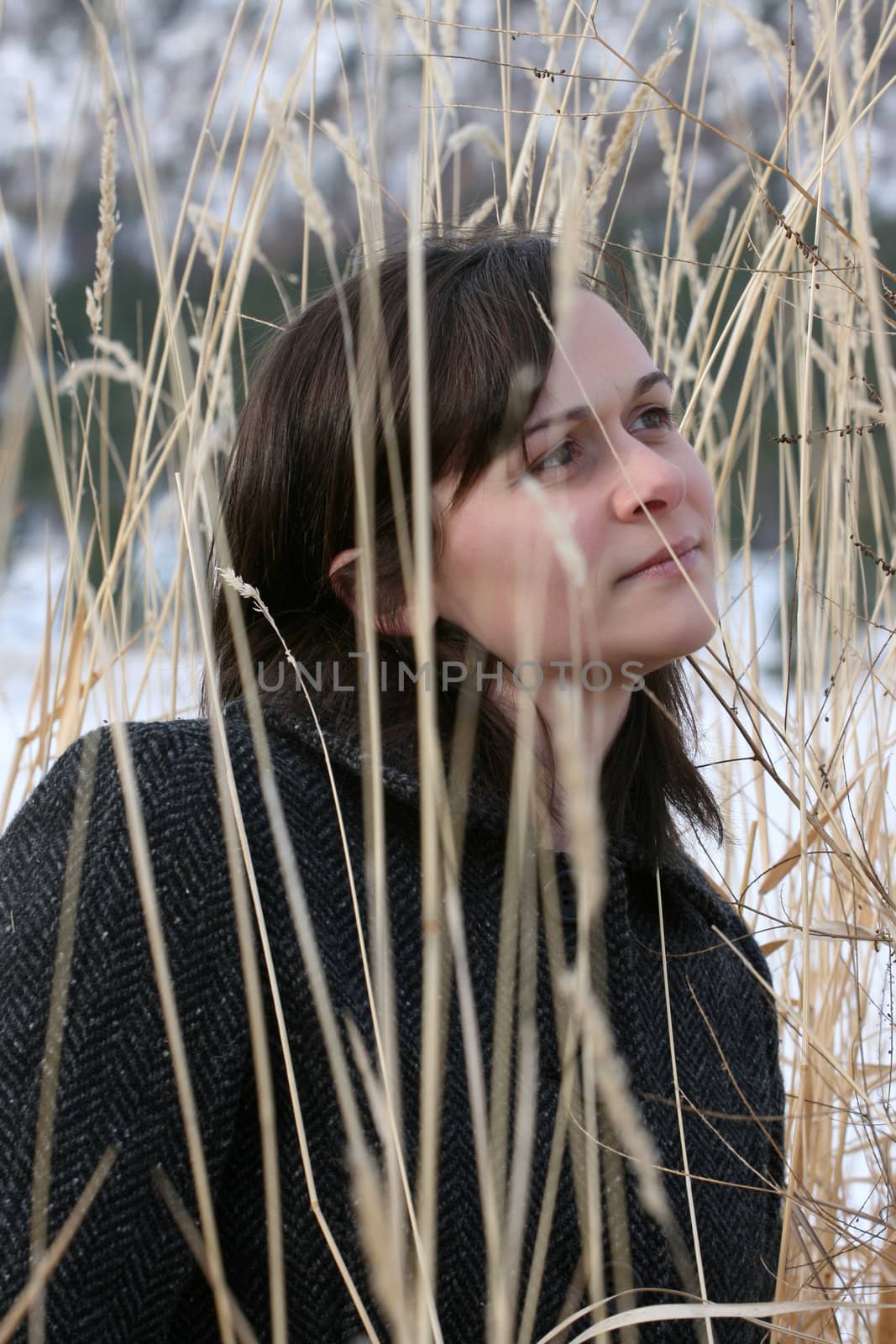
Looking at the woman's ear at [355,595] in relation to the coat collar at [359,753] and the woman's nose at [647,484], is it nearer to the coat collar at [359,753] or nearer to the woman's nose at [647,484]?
the coat collar at [359,753]

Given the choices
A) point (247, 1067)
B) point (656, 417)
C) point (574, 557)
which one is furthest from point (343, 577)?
point (574, 557)

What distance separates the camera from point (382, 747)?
1038 millimetres

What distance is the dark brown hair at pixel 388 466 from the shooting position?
1.04 m

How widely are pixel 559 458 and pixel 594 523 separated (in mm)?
66

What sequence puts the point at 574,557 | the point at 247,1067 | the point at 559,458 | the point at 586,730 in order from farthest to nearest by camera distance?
Result: the point at 586,730
the point at 559,458
the point at 247,1067
the point at 574,557

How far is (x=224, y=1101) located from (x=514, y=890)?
34 cm

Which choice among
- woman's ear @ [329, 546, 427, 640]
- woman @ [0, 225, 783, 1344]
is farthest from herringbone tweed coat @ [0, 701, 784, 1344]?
woman's ear @ [329, 546, 427, 640]

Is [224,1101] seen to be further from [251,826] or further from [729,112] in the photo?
[729,112]

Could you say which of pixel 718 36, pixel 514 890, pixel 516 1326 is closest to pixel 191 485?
pixel 514 890

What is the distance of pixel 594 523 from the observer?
0.96 meters

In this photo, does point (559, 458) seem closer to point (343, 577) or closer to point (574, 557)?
point (343, 577)

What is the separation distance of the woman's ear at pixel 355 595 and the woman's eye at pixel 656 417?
0.26 meters

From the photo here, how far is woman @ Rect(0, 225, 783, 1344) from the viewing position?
81 cm

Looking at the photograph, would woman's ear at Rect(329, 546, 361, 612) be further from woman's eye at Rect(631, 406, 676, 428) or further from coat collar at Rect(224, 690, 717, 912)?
woman's eye at Rect(631, 406, 676, 428)
